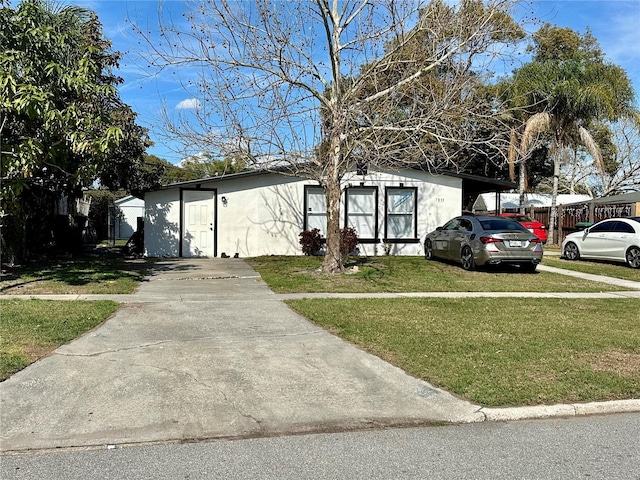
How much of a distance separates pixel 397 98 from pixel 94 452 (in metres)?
10.6

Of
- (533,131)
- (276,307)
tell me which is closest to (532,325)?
(276,307)

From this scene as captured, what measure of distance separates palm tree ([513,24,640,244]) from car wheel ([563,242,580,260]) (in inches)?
210

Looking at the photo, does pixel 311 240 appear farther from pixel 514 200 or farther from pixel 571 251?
pixel 514 200

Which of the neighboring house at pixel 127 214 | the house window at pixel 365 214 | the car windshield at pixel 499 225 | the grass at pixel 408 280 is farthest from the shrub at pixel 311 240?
the neighboring house at pixel 127 214

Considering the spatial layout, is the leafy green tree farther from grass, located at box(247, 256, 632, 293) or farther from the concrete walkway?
grass, located at box(247, 256, 632, 293)

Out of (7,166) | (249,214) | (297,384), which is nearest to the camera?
(297,384)

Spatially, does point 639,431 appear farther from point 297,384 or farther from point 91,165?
point 91,165

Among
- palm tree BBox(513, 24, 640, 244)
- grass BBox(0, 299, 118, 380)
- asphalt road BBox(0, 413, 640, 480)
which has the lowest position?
asphalt road BBox(0, 413, 640, 480)

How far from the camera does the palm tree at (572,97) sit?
23.7m

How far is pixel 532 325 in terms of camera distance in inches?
317

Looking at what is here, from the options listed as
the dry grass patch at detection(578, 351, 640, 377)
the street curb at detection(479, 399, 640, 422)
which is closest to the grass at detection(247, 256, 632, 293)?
the dry grass patch at detection(578, 351, 640, 377)

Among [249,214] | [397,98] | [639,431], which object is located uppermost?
[397,98]

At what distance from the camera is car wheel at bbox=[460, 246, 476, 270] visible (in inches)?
571

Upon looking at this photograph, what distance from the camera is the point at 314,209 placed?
1908 centimetres
